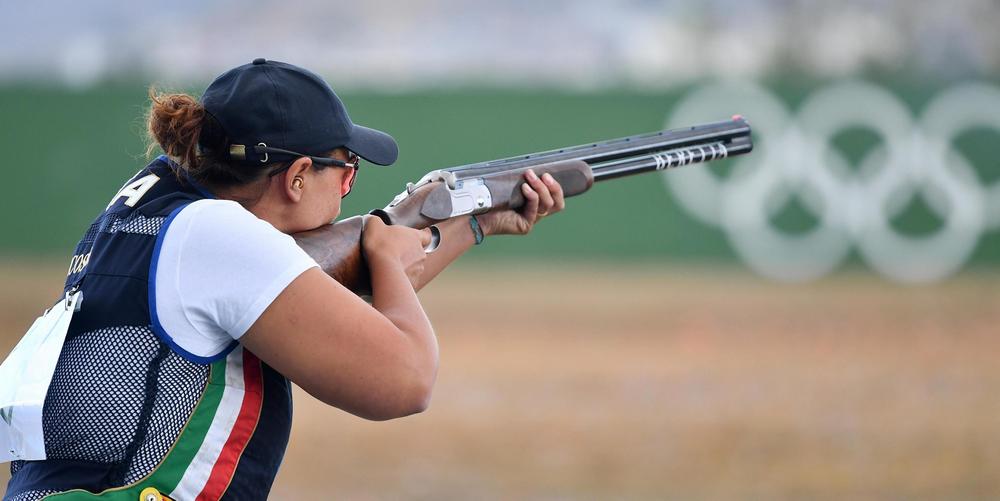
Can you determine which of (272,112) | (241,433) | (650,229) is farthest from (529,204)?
(650,229)

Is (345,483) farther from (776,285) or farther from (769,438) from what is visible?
(776,285)

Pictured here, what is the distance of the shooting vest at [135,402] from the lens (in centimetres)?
246

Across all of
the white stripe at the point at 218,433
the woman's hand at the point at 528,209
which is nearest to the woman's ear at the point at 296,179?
the white stripe at the point at 218,433

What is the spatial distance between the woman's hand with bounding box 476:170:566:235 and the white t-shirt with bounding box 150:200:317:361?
1.41 metres

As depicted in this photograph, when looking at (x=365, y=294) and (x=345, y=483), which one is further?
(x=345, y=483)

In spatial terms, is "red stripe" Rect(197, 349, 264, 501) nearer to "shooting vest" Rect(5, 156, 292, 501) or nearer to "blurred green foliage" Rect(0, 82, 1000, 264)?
"shooting vest" Rect(5, 156, 292, 501)

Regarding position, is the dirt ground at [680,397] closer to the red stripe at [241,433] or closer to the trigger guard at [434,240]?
the trigger guard at [434,240]

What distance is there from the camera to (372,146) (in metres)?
2.88

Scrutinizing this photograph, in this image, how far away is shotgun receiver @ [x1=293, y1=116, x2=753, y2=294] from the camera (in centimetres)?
297

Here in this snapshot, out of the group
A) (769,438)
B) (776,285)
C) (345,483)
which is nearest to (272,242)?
(345,483)

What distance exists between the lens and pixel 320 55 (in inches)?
947

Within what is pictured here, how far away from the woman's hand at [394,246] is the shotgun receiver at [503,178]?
1.4 inches

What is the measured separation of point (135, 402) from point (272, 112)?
692mm

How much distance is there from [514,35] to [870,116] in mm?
9253
